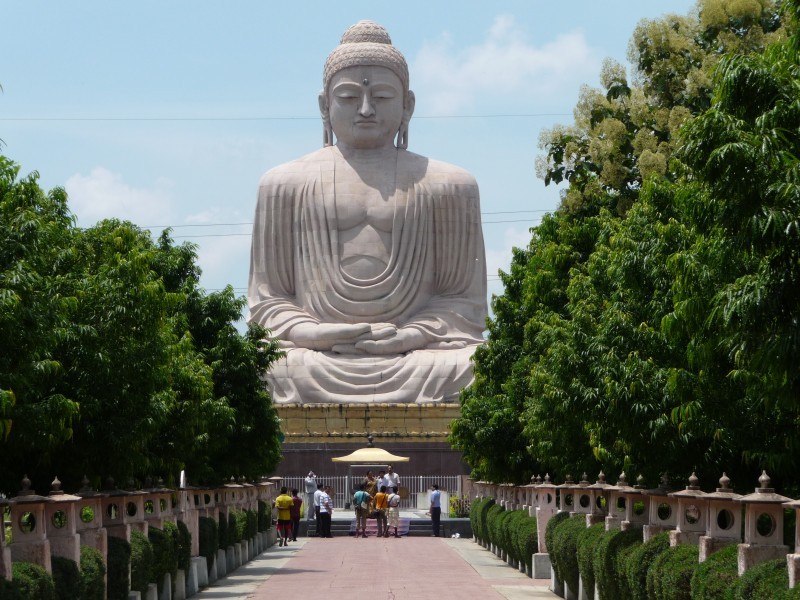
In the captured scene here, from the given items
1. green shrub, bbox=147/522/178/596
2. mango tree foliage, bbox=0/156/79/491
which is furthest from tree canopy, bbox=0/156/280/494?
green shrub, bbox=147/522/178/596

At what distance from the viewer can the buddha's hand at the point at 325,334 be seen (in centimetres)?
4434

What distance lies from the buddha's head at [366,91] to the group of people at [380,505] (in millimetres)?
12295

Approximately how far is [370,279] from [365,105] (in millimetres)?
4695

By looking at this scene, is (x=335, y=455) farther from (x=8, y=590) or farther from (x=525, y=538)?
(x=8, y=590)

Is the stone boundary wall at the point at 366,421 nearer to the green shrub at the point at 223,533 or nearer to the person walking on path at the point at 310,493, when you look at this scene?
the person walking on path at the point at 310,493

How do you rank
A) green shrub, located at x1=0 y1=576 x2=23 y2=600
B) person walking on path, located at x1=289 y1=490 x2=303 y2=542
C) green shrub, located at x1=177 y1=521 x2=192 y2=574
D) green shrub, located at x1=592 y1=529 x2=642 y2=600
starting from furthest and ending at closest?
person walking on path, located at x1=289 y1=490 x2=303 y2=542 → green shrub, located at x1=177 y1=521 x2=192 y2=574 → green shrub, located at x1=592 y1=529 x2=642 y2=600 → green shrub, located at x1=0 y1=576 x2=23 y2=600

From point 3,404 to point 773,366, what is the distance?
16.0 ft

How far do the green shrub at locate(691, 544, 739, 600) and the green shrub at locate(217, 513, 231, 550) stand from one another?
13.1 metres

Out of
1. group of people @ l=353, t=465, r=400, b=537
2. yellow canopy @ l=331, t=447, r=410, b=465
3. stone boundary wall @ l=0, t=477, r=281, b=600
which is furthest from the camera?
yellow canopy @ l=331, t=447, r=410, b=465

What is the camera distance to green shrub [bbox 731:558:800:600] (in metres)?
9.91

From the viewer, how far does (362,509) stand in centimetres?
3441

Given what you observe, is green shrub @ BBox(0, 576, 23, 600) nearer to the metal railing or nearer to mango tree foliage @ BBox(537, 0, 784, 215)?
mango tree foliage @ BBox(537, 0, 784, 215)

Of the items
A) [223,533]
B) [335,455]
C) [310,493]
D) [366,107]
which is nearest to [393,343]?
[335,455]

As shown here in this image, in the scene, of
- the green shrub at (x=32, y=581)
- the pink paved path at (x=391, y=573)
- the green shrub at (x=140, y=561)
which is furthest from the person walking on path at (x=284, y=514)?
the green shrub at (x=32, y=581)
